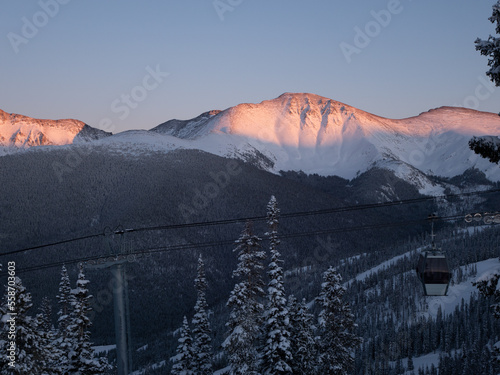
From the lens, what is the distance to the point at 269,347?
35750 mm

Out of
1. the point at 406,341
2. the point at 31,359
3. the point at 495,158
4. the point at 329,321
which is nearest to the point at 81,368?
the point at 31,359

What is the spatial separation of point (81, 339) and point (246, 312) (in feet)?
34.2

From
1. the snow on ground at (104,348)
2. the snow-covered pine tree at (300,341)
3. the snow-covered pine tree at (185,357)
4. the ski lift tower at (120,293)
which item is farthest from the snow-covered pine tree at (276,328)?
the snow on ground at (104,348)

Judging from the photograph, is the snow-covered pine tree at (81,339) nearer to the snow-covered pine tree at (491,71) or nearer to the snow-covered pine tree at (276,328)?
the snow-covered pine tree at (276,328)

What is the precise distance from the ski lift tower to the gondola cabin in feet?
30.5

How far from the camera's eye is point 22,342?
2666 centimetres

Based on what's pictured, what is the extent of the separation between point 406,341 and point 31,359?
16795 centimetres

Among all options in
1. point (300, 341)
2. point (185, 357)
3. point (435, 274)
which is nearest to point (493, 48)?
point (435, 274)

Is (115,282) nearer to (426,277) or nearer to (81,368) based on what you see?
(426,277)

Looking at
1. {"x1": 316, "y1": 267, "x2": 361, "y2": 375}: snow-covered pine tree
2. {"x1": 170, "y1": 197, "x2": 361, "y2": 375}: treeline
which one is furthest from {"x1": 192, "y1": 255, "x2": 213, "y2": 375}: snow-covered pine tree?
{"x1": 316, "y1": 267, "x2": 361, "y2": 375}: snow-covered pine tree

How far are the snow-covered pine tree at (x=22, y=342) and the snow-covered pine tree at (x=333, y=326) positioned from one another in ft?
62.6

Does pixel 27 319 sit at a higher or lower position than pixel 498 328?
higher

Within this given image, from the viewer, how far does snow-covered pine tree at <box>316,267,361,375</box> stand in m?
39.3

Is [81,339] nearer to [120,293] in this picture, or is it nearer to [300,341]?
[300,341]
